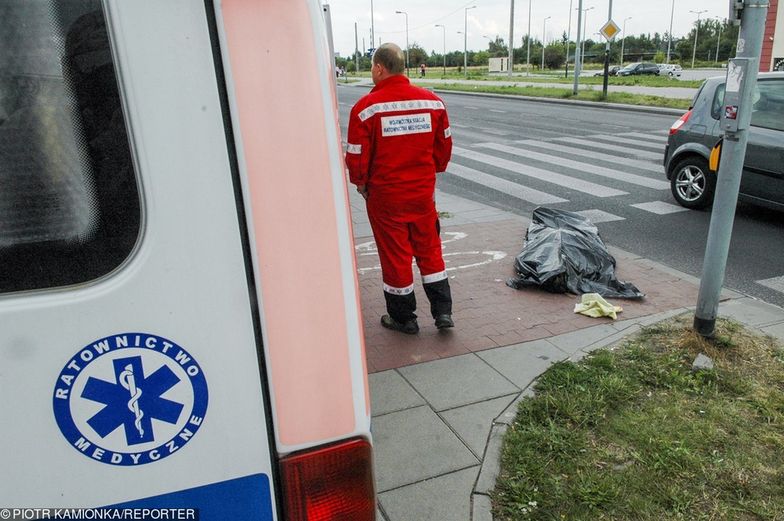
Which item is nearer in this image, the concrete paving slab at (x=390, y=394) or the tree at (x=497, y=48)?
the concrete paving slab at (x=390, y=394)

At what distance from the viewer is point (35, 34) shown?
43.1 inches

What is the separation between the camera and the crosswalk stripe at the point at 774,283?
5734mm

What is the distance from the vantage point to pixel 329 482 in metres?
1.35

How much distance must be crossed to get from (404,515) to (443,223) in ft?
17.7

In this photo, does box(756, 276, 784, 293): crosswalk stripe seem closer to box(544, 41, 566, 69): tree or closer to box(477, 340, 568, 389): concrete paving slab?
box(477, 340, 568, 389): concrete paving slab

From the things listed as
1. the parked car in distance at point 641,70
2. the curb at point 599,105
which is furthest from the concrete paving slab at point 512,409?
the parked car in distance at point 641,70

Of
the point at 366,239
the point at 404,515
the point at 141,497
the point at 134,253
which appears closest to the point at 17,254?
the point at 134,253

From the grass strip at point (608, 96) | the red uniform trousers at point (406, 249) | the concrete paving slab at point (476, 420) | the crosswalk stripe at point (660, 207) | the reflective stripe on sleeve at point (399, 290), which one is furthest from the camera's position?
the grass strip at point (608, 96)

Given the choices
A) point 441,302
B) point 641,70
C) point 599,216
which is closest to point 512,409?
point 441,302

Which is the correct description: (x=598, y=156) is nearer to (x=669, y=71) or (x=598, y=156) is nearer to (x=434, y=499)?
(x=434, y=499)

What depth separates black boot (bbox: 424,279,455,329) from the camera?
15.2 ft

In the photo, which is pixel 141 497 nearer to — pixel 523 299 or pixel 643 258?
pixel 523 299

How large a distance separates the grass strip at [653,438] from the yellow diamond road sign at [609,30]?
21.3 meters

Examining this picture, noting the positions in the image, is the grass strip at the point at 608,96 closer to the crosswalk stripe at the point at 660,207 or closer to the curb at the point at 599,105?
the curb at the point at 599,105
